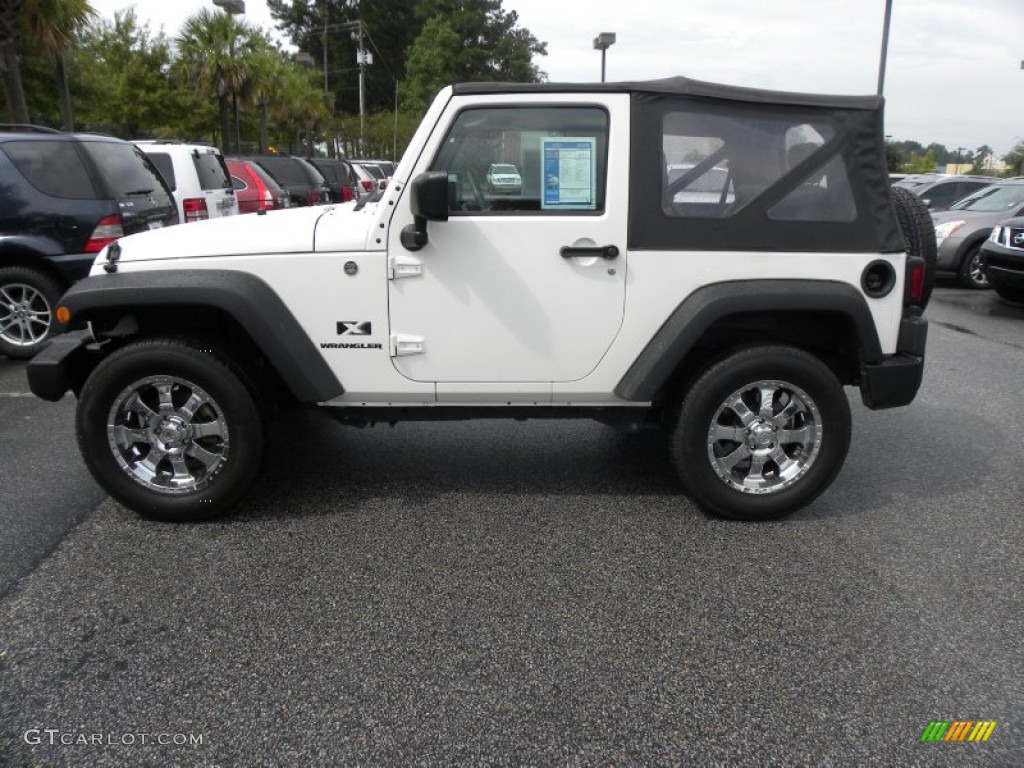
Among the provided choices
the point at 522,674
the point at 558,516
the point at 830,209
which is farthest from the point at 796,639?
the point at 830,209

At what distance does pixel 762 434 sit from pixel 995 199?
1092cm

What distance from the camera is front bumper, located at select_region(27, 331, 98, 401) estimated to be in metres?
3.72

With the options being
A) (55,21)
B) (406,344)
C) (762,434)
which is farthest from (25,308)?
(55,21)

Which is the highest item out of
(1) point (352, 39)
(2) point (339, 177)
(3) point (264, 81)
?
(1) point (352, 39)

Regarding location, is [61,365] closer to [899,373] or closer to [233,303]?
[233,303]

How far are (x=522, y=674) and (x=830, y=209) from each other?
246 centimetres

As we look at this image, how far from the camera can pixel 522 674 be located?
9.07ft

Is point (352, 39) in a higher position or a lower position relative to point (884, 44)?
Answer: higher

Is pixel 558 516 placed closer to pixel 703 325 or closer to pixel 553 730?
pixel 703 325

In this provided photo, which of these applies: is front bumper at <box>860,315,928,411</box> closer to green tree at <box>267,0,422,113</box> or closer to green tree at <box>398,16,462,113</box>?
green tree at <box>398,16,462,113</box>

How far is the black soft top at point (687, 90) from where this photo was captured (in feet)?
11.8

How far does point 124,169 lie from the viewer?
24.3 ft

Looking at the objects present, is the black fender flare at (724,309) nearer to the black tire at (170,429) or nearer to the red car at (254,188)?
the black tire at (170,429)

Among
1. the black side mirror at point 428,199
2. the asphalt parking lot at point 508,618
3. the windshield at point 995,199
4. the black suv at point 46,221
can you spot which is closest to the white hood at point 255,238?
the black side mirror at point 428,199
